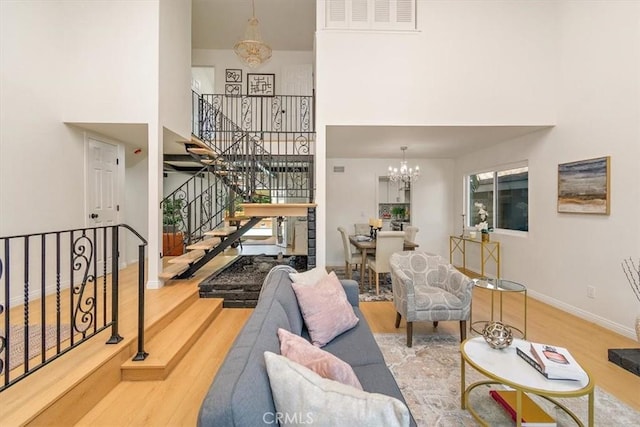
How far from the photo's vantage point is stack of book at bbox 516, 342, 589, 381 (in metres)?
1.66

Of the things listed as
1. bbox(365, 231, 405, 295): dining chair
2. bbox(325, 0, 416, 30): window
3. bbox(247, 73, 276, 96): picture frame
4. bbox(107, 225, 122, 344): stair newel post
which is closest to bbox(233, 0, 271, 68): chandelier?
bbox(325, 0, 416, 30): window

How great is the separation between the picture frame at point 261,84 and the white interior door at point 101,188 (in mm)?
3490

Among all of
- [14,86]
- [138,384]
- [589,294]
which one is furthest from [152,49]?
[589,294]

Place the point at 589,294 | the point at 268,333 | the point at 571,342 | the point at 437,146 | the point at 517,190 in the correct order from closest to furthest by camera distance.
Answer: the point at 268,333 < the point at 571,342 < the point at 589,294 < the point at 517,190 < the point at 437,146

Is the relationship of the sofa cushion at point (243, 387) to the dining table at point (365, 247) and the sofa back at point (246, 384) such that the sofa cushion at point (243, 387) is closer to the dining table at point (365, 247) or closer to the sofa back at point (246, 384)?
the sofa back at point (246, 384)

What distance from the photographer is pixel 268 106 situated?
7.23 metres

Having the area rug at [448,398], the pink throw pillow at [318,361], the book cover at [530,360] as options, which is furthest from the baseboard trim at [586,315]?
the pink throw pillow at [318,361]

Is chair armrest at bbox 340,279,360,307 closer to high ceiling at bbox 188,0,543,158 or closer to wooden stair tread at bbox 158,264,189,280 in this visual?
high ceiling at bbox 188,0,543,158

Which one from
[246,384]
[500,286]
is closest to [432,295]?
[500,286]

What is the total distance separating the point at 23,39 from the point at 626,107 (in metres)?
6.73

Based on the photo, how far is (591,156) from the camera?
350 cm

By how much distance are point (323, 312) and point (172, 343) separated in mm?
1516

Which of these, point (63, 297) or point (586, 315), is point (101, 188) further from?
point (586, 315)

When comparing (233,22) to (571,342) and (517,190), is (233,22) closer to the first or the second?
(517,190)
